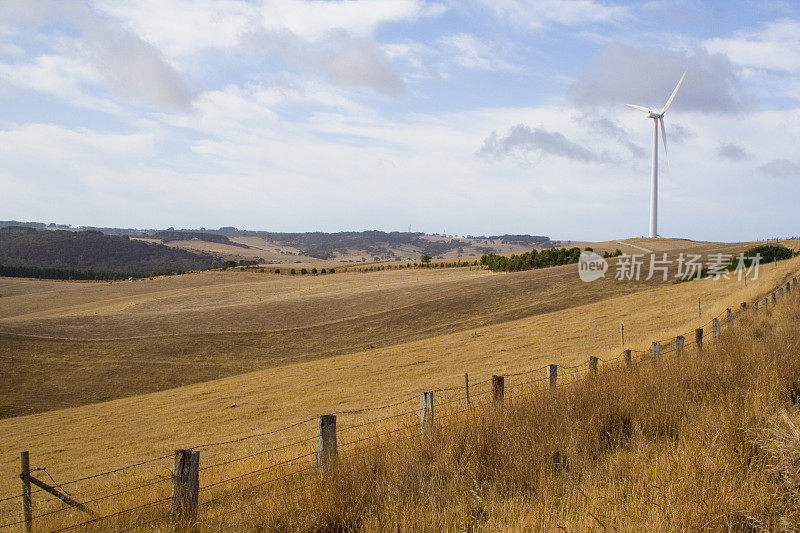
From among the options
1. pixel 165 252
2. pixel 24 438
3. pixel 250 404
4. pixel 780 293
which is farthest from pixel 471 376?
pixel 165 252

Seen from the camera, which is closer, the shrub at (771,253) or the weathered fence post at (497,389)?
the weathered fence post at (497,389)

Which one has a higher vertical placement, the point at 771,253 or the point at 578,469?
the point at 771,253

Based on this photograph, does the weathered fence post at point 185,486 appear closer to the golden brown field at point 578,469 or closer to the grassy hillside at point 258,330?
the golden brown field at point 578,469

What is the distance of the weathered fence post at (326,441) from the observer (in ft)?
21.7

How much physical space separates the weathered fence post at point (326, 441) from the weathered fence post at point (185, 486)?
1.33 m

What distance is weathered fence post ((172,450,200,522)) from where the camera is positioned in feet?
19.0

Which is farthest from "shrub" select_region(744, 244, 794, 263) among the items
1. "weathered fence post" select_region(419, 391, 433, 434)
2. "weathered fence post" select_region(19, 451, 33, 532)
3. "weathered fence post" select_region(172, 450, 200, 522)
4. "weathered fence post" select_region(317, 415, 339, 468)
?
"weathered fence post" select_region(19, 451, 33, 532)

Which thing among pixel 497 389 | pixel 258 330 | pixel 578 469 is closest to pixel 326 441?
pixel 578 469

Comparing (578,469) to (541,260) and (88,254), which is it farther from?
(88,254)

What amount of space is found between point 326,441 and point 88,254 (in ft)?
662

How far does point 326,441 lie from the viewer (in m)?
6.73

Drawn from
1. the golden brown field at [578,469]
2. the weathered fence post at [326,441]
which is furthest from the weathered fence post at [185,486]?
the weathered fence post at [326,441]

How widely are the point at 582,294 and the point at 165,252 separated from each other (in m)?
174

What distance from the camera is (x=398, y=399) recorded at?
23.0 metres
